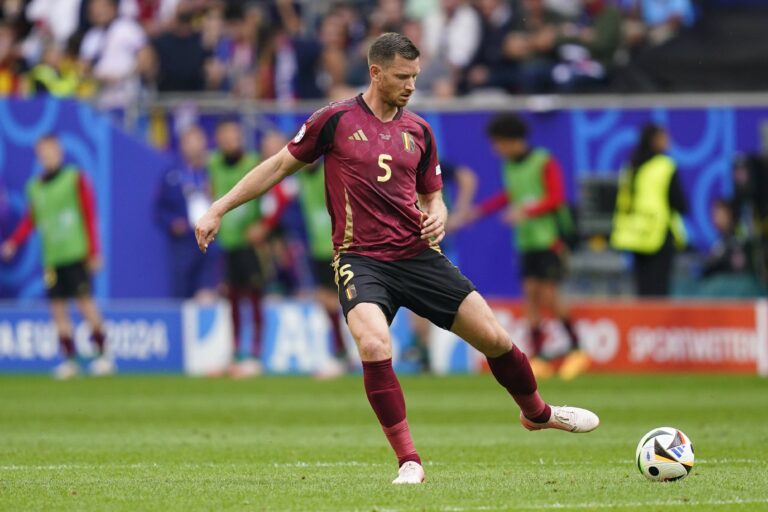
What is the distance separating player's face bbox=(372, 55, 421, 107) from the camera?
883cm

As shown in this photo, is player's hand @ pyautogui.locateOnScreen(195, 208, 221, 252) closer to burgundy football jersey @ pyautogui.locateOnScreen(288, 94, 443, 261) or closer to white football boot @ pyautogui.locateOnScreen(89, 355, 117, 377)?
burgundy football jersey @ pyautogui.locateOnScreen(288, 94, 443, 261)

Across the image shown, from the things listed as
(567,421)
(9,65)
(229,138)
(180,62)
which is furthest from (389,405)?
(9,65)

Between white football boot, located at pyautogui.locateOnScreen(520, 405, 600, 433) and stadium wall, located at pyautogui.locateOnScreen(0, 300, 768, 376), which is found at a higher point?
white football boot, located at pyautogui.locateOnScreen(520, 405, 600, 433)

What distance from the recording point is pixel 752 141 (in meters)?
19.9

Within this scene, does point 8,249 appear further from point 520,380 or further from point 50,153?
point 520,380

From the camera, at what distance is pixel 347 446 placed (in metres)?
11.2

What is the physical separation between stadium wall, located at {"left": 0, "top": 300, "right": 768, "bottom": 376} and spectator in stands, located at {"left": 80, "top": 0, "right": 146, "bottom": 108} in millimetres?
3134

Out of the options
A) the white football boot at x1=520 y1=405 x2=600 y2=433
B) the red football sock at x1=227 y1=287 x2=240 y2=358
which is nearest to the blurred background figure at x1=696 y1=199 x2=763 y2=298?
the red football sock at x1=227 y1=287 x2=240 y2=358

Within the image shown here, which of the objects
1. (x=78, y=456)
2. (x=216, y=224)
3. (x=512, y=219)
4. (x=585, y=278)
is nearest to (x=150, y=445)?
(x=78, y=456)

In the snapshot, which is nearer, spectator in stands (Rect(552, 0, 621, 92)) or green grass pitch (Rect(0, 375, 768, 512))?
green grass pitch (Rect(0, 375, 768, 512))

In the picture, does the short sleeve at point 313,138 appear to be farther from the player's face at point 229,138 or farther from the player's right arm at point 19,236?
the player's right arm at point 19,236

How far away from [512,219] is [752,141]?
3816 mm

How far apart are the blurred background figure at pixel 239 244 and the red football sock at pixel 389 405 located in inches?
404

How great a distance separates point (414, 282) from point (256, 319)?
10123mm
